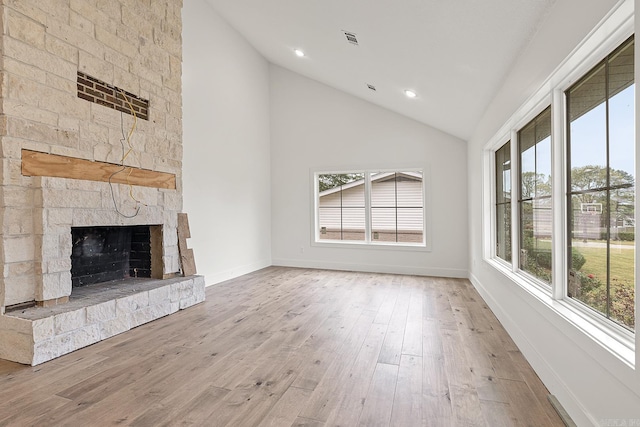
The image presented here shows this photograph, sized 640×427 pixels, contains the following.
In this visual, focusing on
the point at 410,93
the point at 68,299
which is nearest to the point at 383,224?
the point at 410,93

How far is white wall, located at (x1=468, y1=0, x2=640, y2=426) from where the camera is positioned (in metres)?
1.35

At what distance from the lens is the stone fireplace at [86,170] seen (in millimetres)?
2516

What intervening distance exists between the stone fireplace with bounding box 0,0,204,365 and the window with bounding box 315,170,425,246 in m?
3.03

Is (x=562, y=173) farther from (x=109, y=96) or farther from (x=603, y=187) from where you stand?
(x=109, y=96)

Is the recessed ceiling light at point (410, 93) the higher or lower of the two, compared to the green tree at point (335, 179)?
higher

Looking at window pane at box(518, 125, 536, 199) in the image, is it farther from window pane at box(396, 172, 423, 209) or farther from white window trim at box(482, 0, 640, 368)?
window pane at box(396, 172, 423, 209)

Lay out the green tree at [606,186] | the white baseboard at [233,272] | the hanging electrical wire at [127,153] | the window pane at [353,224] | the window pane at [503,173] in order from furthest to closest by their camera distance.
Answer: the window pane at [353,224] < the white baseboard at [233,272] < the window pane at [503,173] < the hanging electrical wire at [127,153] < the green tree at [606,186]

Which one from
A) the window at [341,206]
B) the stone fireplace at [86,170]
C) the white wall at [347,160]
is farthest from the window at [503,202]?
the stone fireplace at [86,170]

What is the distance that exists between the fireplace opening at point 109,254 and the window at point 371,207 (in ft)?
10.7

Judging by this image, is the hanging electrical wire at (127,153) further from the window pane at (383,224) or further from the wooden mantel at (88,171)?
the window pane at (383,224)

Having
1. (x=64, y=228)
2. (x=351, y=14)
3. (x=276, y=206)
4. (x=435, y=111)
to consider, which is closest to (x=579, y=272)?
(x=351, y=14)

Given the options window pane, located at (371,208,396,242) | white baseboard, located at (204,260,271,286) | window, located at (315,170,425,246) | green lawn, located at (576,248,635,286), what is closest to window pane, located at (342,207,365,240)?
window, located at (315,170,425,246)

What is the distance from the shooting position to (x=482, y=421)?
172cm

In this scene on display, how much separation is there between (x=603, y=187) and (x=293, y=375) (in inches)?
83.3
